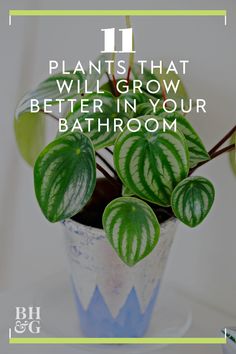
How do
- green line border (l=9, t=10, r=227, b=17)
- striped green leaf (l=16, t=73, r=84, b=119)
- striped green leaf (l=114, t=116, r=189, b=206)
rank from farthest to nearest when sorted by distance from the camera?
1. green line border (l=9, t=10, r=227, b=17)
2. striped green leaf (l=16, t=73, r=84, b=119)
3. striped green leaf (l=114, t=116, r=189, b=206)

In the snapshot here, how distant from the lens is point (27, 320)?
1.05 meters

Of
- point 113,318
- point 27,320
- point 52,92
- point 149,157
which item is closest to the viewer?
point 149,157

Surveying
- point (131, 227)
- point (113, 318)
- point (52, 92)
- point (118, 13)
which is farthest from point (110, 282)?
point (118, 13)

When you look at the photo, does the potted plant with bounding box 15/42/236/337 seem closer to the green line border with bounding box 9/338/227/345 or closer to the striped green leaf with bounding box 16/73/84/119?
the striped green leaf with bounding box 16/73/84/119

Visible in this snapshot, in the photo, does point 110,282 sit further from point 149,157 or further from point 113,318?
point 149,157

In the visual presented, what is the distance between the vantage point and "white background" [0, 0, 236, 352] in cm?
105

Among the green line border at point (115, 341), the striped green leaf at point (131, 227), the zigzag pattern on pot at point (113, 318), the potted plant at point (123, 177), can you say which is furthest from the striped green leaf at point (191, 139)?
the green line border at point (115, 341)

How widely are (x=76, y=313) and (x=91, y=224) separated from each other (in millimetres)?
232

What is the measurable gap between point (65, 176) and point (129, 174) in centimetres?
8

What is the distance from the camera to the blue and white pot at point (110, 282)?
0.87 metres

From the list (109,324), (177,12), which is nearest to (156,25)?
(177,12)

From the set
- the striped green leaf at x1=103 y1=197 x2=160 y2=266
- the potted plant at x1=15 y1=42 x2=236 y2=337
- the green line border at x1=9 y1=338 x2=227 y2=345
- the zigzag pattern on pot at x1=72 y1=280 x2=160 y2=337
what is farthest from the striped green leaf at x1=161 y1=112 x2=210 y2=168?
the green line border at x1=9 y1=338 x2=227 y2=345

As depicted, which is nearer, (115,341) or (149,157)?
(149,157)

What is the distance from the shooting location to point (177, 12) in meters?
1.05
